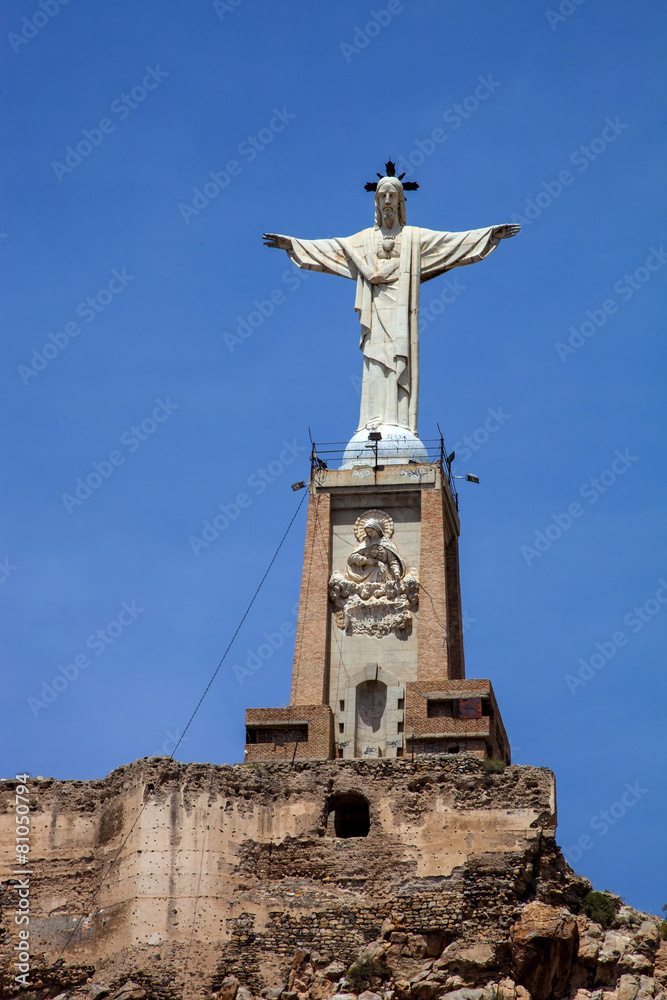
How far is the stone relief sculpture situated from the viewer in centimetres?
5231

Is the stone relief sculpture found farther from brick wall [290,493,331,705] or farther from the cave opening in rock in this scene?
the cave opening in rock

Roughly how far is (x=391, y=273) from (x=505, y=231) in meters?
3.83

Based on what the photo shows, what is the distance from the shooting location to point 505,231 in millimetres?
58375

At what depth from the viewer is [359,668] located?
51750 mm

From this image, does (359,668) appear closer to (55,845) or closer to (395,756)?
(395,756)

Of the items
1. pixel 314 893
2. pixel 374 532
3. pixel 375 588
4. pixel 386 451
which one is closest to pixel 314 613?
pixel 375 588

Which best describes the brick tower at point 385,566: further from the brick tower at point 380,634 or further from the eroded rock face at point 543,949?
the eroded rock face at point 543,949

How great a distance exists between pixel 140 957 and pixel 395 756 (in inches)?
360

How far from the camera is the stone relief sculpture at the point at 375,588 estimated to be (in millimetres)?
52312

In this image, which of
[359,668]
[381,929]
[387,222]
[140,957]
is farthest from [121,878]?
[387,222]

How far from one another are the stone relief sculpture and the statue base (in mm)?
2101

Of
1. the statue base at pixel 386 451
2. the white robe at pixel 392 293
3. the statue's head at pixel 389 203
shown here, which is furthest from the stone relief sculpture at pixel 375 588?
the statue's head at pixel 389 203

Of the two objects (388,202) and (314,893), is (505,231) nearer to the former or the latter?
(388,202)

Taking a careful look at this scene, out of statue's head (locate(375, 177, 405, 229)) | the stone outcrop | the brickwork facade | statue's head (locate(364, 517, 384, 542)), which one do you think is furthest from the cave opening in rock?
statue's head (locate(375, 177, 405, 229))
